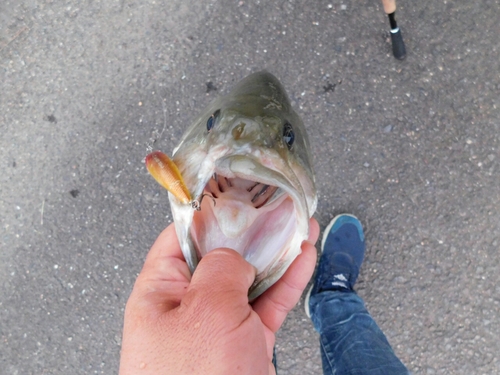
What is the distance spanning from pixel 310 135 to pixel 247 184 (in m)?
1.36

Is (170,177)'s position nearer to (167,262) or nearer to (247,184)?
(247,184)

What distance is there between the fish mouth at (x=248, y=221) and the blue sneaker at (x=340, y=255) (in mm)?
1333

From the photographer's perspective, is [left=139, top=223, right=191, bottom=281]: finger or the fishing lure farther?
[left=139, top=223, right=191, bottom=281]: finger

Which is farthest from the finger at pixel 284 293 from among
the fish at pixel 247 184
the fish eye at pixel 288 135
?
the fish eye at pixel 288 135

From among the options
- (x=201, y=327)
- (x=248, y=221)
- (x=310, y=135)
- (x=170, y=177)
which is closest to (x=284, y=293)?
(x=248, y=221)

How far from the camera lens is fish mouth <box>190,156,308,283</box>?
5.24 feet

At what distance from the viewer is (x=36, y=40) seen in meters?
3.06

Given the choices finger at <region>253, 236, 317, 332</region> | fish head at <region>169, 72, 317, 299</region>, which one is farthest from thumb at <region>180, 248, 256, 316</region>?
finger at <region>253, 236, 317, 332</region>

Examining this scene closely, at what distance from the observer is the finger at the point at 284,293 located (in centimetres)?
186

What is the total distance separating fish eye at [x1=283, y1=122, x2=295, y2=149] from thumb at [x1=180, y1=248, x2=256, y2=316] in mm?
486

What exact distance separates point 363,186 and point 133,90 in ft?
5.99

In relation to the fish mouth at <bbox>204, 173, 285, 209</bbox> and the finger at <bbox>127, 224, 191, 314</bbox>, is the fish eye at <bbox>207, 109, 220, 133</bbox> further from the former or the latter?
the finger at <bbox>127, 224, 191, 314</bbox>

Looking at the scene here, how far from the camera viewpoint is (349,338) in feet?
9.04

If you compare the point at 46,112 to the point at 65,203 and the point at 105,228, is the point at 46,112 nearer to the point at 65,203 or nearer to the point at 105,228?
the point at 65,203
